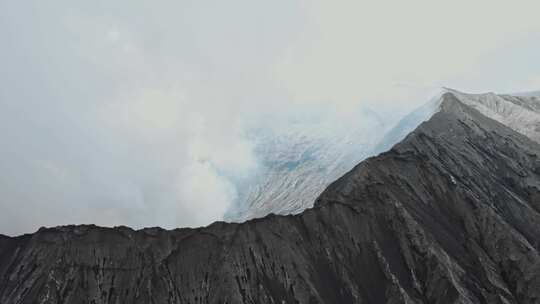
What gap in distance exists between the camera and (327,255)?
66250 mm

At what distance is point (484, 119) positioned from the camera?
12600 cm

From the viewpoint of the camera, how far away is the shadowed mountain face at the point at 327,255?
2327 inches

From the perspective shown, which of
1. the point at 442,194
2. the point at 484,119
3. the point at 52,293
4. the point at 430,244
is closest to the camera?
the point at 52,293

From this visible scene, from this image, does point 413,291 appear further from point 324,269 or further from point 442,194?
point 442,194

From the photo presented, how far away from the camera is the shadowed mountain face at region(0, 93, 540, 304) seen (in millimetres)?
59094

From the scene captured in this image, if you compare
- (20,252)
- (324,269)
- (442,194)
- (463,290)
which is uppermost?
(20,252)

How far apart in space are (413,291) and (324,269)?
12090 millimetres

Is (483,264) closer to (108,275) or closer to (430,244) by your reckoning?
(430,244)

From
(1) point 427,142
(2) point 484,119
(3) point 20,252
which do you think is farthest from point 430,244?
(2) point 484,119

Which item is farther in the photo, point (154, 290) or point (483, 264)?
point (483, 264)

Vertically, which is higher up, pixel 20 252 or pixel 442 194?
pixel 20 252

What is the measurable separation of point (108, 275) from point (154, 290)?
623cm

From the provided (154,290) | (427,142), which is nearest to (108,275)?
(154,290)

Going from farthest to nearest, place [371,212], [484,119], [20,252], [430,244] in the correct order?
[484,119], [371,212], [430,244], [20,252]
